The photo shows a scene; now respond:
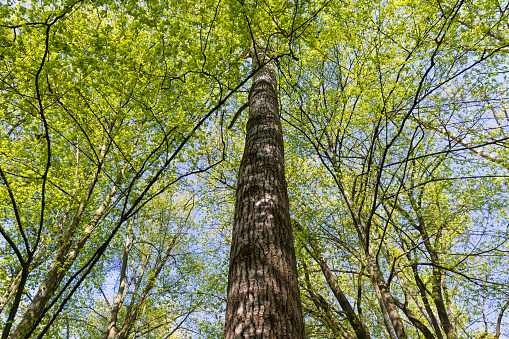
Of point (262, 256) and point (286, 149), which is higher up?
point (286, 149)

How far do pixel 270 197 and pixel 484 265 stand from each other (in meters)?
9.65

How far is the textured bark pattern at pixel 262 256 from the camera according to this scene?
145 cm

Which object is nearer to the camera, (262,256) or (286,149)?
(262,256)

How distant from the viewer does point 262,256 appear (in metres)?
1.75

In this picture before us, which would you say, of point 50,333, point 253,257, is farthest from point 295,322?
point 50,333

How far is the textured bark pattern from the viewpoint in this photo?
4.74 feet

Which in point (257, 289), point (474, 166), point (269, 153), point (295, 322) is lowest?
point (295, 322)

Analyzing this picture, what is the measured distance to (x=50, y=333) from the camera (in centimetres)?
977

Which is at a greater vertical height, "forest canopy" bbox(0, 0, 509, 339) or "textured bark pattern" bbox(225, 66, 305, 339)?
"forest canopy" bbox(0, 0, 509, 339)

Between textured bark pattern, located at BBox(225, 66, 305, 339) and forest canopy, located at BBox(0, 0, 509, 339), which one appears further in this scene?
forest canopy, located at BBox(0, 0, 509, 339)

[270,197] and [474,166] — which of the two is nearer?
[270,197]

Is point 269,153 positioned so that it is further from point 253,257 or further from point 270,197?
point 253,257

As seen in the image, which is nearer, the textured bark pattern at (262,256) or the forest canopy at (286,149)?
the textured bark pattern at (262,256)

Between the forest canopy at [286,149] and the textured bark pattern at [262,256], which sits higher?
the forest canopy at [286,149]
